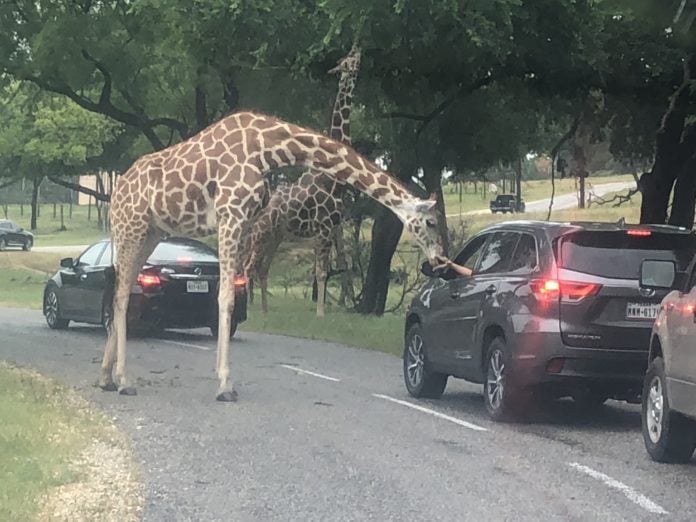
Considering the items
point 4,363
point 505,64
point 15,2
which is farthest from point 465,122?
point 4,363

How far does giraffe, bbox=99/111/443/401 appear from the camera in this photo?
14.0m

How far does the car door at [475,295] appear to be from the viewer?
40.4 feet

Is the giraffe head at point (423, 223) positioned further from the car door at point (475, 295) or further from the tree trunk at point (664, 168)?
the tree trunk at point (664, 168)

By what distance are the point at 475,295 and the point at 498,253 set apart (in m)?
0.46

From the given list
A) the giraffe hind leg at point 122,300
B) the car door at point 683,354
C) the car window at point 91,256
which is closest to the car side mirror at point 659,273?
the car door at point 683,354

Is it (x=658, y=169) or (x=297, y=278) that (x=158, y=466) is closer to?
(x=658, y=169)

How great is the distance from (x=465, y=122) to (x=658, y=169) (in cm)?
500

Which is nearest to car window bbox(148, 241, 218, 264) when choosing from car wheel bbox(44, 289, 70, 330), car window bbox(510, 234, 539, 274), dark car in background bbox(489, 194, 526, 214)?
car wheel bbox(44, 289, 70, 330)

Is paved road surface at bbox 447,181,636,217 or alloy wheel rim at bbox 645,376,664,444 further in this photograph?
paved road surface at bbox 447,181,636,217

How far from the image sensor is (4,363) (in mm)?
16234

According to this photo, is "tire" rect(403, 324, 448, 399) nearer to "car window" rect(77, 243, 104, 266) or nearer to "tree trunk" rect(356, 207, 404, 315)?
"car window" rect(77, 243, 104, 266)

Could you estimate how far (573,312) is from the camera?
11.3 meters

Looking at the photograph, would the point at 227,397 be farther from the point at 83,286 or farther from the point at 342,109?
the point at 342,109

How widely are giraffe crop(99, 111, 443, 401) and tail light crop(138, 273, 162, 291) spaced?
444 centimetres
